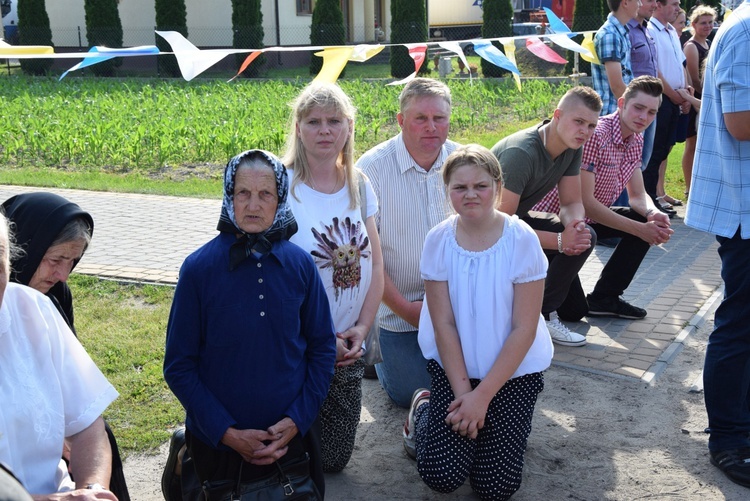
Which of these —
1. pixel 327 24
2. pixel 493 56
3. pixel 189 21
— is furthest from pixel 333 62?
pixel 189 21

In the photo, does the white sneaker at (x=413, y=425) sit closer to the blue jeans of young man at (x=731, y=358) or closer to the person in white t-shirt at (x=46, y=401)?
the blue jeans of young man at (x=731, y=358)

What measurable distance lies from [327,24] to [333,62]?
24.5m

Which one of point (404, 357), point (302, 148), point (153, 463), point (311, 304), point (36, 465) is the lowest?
point (153, 463)

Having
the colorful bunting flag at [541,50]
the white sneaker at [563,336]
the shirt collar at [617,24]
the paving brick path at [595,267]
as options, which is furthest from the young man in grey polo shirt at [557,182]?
the colorful bunting flag at [541,50]

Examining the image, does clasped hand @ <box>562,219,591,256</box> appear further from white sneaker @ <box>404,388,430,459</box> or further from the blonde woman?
the blonde woman

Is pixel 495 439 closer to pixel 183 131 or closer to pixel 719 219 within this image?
pixel 719 219

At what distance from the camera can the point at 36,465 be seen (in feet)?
8.49

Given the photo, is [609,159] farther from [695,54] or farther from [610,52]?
[695,54]

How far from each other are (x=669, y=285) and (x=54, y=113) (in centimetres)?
1322

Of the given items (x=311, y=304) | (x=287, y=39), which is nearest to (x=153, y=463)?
(x=311, y=304)

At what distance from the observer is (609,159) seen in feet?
19.8

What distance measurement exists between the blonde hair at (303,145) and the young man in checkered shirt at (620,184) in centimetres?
210

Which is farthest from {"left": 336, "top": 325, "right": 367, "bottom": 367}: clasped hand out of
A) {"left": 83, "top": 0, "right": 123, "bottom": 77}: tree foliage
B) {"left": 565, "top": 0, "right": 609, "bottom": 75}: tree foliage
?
{"left": 83, "top": 0, "right": 123, "bottom": 77}: tree foliage

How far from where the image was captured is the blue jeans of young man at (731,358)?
3807 millimetres
